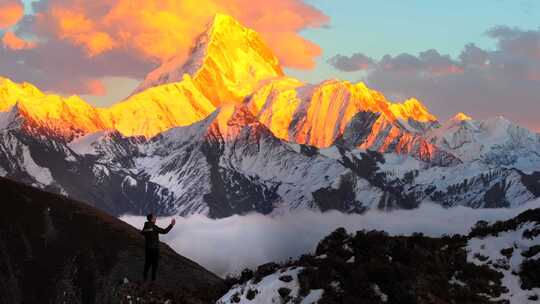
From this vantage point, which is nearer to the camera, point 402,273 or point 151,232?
point 402,273

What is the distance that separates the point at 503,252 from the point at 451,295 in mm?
6954

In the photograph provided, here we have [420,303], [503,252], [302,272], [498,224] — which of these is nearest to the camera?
[420,303]

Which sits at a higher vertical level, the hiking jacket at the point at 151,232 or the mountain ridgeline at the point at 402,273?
the hiking jacket at the point at 151,232

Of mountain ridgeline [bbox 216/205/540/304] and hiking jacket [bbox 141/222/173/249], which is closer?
mountain ridgeline [bbox 216/205/540/304]

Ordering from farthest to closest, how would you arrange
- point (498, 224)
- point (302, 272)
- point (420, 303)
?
point (498, 224) → point (302, 272) → point (420, 303)

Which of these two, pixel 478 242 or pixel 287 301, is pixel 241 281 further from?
pixel 478 242

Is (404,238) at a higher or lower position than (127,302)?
higher

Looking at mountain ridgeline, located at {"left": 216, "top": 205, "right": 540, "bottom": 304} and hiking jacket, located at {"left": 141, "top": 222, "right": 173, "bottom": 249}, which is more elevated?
hiking jacket, located at {"left": 141, "top": 222, "right": 173, "bottom": 249}

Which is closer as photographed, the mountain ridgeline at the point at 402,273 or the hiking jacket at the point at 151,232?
the mountain ridgeline at the point at 402,273

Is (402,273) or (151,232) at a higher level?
(151,232)

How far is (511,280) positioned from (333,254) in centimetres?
965

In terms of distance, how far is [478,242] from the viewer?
56969 millimetres

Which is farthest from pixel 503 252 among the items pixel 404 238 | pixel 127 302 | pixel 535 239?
pixel 127 302

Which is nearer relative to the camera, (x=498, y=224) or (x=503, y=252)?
(x=503, y=252)
